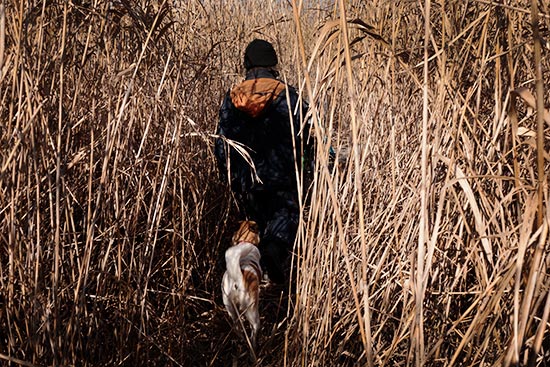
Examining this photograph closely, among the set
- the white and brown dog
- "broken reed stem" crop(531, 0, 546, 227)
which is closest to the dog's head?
the white and brown dog

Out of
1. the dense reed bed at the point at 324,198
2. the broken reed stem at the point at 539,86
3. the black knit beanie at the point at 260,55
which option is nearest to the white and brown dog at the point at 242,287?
the dense reed bed at the point at 324,198

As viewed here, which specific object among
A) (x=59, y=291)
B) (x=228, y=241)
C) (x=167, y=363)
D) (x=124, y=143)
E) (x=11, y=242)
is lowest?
(x=167, y=363)

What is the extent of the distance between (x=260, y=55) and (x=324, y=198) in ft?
3.73

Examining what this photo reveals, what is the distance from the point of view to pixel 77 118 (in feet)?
4.78

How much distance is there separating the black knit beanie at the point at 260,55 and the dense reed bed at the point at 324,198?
55 centimetres

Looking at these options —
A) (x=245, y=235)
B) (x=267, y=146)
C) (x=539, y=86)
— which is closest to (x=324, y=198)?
(x=539, y=86)

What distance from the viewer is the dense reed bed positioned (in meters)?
1.11

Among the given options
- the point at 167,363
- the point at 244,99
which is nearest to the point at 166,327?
the point at 167,363

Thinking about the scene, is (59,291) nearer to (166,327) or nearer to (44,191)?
(44,191)

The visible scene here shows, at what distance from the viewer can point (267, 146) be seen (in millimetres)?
2260

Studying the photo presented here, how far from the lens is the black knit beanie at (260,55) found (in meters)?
2.20

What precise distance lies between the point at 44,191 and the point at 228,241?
3.70ft

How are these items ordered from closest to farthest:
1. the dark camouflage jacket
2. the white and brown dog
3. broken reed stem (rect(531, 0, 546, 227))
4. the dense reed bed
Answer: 1. broken reed stem (rect(531, 0, 546, 227))
2. the dense reed bed
3. the white and brown dog
4. the dark camouflage jacket

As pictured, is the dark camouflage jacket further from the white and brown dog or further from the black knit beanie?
the white and brown dog
